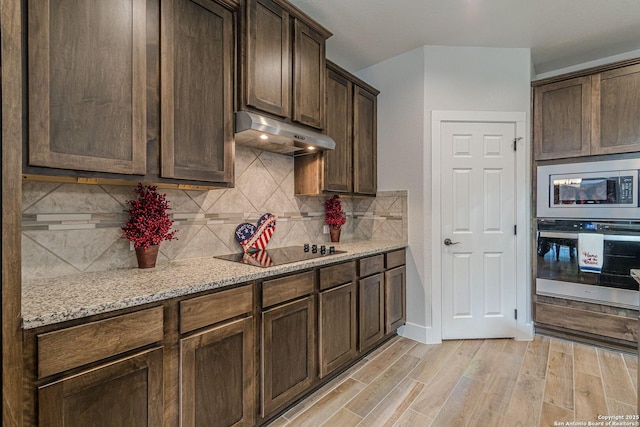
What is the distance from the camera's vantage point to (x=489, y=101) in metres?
2.89

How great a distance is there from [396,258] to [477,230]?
0.83m

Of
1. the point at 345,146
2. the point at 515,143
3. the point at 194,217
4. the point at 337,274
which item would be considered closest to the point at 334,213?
the point at 345,146

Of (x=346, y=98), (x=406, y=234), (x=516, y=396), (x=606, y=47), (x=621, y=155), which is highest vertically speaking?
(x=606, y=47)

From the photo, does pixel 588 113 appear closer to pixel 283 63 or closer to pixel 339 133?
pixel 339 133

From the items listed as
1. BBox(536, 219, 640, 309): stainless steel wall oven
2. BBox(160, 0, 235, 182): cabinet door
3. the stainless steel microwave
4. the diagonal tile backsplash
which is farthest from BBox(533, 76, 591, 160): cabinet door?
BBox(160, 0, 235, 182): cabinet door

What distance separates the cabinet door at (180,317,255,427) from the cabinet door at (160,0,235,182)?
83cm

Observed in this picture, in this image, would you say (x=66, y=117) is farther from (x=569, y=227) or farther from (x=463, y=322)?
(x=569, y=227)

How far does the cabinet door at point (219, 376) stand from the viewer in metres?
1.33

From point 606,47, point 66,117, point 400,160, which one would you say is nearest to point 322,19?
point 400,160

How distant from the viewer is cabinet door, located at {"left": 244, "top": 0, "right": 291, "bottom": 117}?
1867 millimetres

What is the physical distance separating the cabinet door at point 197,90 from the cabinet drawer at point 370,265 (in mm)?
1216

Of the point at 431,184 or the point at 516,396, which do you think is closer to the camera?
the point at 516,396

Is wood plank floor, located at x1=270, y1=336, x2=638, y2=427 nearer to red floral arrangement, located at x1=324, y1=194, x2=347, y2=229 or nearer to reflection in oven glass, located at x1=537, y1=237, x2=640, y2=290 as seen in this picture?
reflection in oven glass, located at x1=537, y1=237, x2=640, y2=290

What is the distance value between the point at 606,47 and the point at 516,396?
10.5 feet
